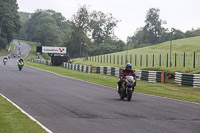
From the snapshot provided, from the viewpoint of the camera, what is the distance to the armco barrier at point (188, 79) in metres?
27.0

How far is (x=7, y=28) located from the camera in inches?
5640

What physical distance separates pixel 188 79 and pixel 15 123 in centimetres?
2055

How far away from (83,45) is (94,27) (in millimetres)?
19800

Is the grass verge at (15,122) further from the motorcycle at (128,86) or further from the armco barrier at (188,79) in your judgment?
the armco barrier at (188,79)

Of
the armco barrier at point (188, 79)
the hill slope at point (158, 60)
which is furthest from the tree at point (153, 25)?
the armco barrier at point (188, 79)

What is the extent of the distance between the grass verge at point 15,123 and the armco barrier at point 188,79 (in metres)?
17.4

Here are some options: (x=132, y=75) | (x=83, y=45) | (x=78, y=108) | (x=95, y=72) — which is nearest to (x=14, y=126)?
(x=78, y=108)

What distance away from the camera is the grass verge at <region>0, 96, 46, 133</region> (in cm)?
851

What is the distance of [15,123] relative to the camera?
9438 mm

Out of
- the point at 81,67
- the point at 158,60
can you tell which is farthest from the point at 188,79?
the point at 158,60

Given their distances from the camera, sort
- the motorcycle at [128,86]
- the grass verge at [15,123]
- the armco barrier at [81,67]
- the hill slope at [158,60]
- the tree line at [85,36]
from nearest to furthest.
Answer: the grass verge at [15,123] → the motorcycle at [128,86] → the hill slope at [158,60] → the armco barrier at [81,67] → the tree line at [85,36]

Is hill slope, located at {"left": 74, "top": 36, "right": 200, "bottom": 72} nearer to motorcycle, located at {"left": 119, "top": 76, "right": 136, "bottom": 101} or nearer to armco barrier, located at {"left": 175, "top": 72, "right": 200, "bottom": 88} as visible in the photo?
armco barrier, located at {"left": 175, "top": 72, "right": 200, "bottom": 88}

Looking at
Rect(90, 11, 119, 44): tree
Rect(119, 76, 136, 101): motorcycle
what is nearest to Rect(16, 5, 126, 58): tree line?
Rect(90, 11, 119, 44): tree

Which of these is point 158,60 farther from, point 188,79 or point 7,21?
point 7,21
